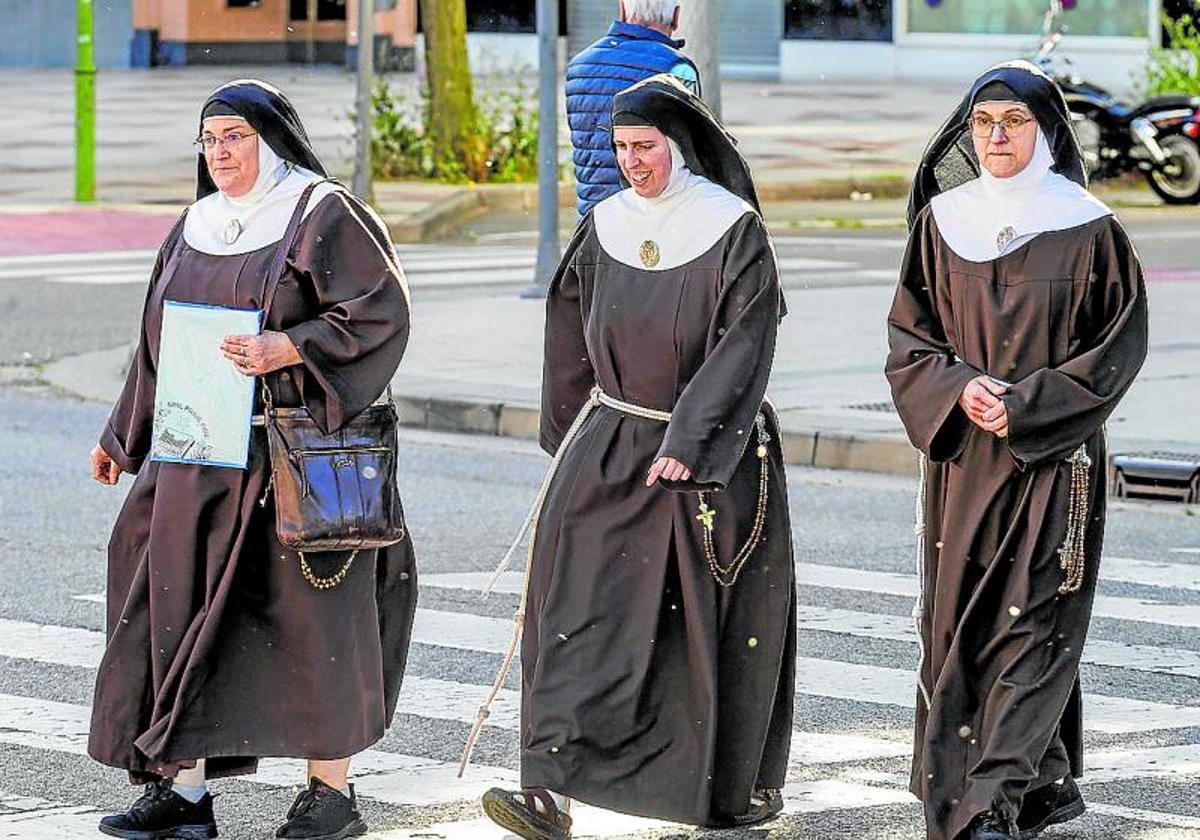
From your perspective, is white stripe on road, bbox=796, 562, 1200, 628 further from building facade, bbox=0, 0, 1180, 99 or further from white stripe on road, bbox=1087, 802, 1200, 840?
building facade, bbox=0, 0, 1180, 99

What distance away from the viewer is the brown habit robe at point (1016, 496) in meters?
5.76

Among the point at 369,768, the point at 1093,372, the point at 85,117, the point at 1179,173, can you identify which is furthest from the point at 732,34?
the point at 1093,372

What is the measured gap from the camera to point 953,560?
589 centimetres

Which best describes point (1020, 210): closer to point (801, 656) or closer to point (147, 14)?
point (801, 656)

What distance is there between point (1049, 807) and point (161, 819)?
2010 millimetres

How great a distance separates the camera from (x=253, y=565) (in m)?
5.86

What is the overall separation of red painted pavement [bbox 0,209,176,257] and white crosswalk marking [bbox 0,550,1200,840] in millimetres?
11387

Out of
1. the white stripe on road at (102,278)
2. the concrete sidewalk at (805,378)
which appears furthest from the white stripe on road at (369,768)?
the white stripe on road at (102,278)

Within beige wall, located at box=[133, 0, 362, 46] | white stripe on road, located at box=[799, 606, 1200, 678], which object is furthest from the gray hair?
beige wall, located at box=[133, 0, 362, 46]

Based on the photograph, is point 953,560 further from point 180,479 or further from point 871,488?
point 871,488

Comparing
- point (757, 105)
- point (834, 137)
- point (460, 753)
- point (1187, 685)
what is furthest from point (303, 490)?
point (757, 105)

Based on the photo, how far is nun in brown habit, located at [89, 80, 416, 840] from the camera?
5805mm

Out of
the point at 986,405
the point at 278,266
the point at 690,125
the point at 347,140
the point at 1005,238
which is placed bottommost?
the point at 347,140

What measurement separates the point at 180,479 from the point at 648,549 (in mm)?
1060
